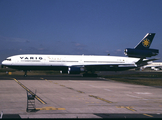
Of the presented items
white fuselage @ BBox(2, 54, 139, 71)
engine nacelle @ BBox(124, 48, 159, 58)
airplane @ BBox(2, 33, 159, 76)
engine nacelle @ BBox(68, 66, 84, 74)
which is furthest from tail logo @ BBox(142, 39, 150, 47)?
engine nacelle @ BBox(68, 66, 84, 74)

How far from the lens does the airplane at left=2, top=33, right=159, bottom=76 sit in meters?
50.0

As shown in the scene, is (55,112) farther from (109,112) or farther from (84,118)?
(109,112)

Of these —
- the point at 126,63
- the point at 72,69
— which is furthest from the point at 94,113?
the point at 126,63

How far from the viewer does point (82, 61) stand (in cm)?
5425

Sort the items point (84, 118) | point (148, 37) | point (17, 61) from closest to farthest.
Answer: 1. point (84, 118)
2. point (17, 61)
3. point (148, 37)

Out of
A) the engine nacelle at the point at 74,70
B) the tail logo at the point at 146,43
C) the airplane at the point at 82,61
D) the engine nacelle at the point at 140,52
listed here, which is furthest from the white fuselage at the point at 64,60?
the tail logo at the point at 146,43

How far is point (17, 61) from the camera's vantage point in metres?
49.7

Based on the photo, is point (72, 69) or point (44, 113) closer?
point (44, 113)

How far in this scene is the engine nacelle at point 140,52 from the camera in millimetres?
52112

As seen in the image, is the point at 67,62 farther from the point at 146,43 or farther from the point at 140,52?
the point at 146,43

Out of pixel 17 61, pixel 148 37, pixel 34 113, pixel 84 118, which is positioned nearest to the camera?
pixel 84 118

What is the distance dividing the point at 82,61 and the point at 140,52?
14.6m

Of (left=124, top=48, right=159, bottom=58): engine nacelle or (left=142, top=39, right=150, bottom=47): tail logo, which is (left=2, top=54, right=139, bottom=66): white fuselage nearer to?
(left=124, top=48, right=159, bottom=58): engine nacelle

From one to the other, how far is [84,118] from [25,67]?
1596 inches
